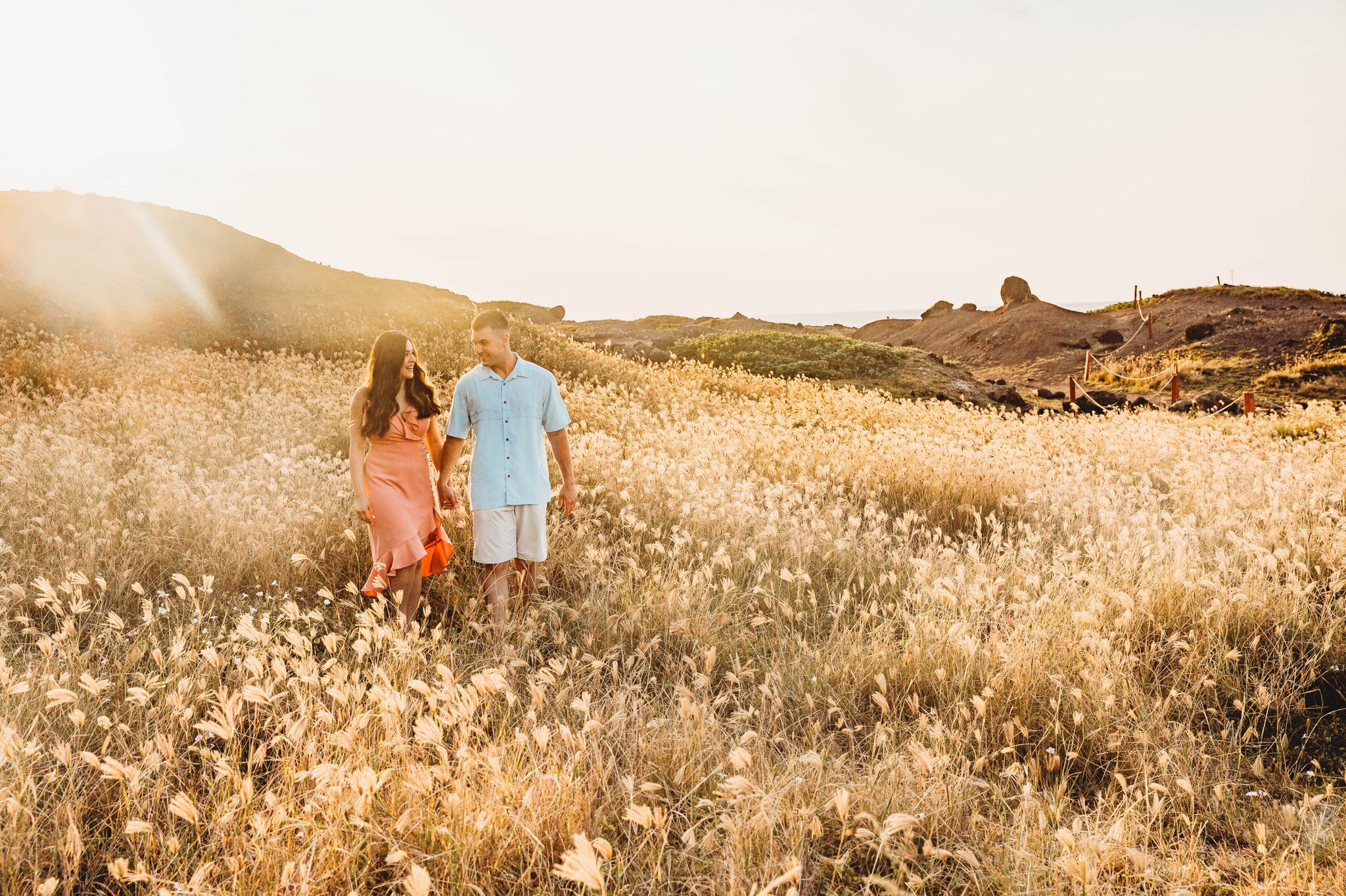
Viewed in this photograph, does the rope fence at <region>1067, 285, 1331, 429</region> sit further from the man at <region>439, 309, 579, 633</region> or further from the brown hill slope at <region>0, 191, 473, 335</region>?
the brown hill slope at <region>0, 191, 473, 335</region>

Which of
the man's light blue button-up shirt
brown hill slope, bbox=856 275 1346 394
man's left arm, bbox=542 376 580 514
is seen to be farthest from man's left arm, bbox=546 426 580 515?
brown hill slope, bbox=856 275 1346 394

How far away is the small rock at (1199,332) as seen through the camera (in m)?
30.7

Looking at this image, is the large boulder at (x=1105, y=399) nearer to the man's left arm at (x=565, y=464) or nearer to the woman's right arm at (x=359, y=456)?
the man's left arm at (x=565, y=464)

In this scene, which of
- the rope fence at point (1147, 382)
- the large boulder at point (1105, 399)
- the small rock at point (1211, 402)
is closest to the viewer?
the rope fence at point (1147, 382)

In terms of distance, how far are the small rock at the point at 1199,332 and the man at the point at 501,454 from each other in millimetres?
34715

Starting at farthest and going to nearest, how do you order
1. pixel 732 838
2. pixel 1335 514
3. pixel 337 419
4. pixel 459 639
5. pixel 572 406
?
pixel 572 406, pixel 337 419, pixel 1335 514, pixel 459 639, pixel 732 838

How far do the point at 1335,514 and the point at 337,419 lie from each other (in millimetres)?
9806

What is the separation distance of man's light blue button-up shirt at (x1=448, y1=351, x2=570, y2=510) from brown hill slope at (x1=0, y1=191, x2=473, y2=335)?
57.1 ft

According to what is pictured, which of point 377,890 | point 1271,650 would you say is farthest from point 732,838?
point 1271,650

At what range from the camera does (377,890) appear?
2342 mm

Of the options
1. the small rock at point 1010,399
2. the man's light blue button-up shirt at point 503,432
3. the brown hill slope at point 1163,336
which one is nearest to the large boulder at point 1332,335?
the brown hill slope at point 1163,336

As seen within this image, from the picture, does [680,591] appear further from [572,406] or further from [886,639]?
[572,406]

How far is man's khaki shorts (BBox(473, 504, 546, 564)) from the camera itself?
4.38 m

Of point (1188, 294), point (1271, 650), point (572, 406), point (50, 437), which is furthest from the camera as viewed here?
point (1188, 294)
